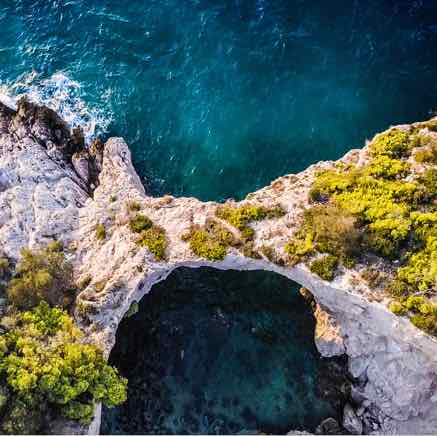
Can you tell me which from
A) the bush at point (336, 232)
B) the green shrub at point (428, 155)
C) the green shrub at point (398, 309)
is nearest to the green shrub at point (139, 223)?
the bush at point (336, 232)

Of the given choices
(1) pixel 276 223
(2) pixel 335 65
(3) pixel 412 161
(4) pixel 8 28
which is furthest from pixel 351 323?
(4) pixel 8 28

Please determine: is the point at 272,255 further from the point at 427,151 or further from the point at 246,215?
the point at 427,151

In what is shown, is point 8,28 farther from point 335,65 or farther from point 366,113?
point 366,113

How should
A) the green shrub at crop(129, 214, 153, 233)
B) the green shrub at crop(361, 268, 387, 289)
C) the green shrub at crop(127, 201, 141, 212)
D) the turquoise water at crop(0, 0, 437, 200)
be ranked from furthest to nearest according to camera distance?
the turquoise water at crop(0, 0, 437, 200)
the green shrub at crop(127, 201, 141, 212)
the green shrub at crop(129, 214, 153, 233)
the green shrub at crop(361, 268, 387, 289)

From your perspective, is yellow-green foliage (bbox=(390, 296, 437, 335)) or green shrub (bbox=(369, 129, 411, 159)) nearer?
yellow-green foliage (bbox=(390, 296, 437, 335))

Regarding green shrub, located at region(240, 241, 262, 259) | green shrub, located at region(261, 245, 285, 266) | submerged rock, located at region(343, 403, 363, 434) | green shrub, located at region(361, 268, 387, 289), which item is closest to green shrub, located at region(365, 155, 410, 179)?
green shrub, located at region(361, 268, 387, 289)

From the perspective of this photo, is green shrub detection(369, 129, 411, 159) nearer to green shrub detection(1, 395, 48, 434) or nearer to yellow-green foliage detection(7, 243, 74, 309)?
yellow-green foliage detection(7, 243, 74, 309)
